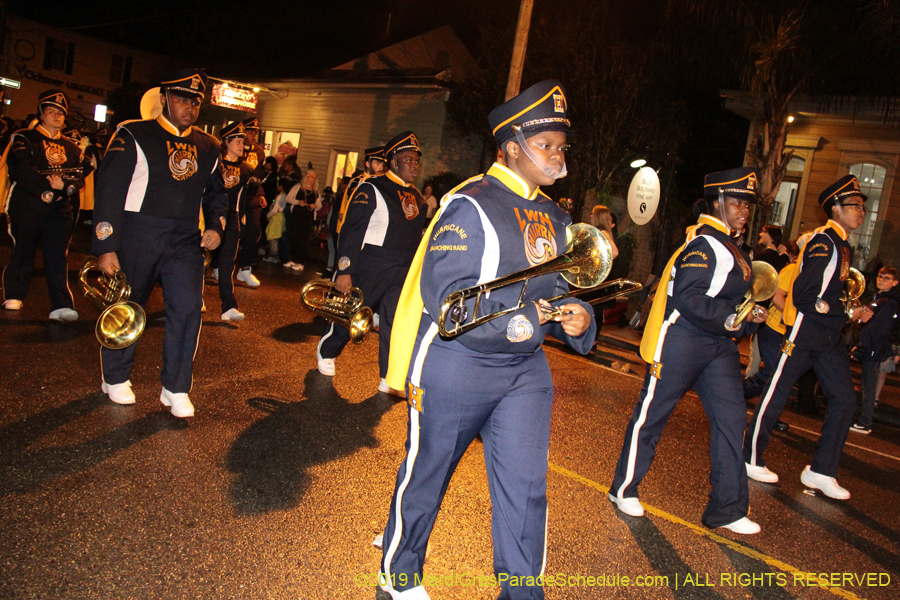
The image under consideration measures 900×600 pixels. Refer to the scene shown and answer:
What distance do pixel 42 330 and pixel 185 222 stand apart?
3078 mm

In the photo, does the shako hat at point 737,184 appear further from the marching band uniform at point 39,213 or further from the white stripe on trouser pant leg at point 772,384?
the marching band uniform at point 39,213

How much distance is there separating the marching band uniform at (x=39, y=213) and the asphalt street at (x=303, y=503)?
2.68 ft

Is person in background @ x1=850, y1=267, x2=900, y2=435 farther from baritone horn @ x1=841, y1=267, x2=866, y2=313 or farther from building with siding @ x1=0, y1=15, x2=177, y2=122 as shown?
building with siding @ x1=0, y1=15, x2=177, y2=122

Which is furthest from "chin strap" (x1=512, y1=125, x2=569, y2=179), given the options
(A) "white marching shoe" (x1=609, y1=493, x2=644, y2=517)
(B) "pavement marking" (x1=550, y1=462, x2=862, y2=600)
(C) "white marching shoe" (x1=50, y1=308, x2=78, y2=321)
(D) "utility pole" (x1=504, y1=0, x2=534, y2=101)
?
(D) "utility pole" (x1=504, y1=0, x2=534, y2=101)

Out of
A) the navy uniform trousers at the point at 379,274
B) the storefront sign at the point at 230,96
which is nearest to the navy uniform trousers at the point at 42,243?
the navy uniform trousers at the point at 379,274

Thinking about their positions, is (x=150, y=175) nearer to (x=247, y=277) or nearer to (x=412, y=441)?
(x=412, y=441)

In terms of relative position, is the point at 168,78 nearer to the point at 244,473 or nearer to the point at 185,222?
the point at 185,222

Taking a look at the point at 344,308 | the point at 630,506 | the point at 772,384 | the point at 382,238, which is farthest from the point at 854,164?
the point at 630,506

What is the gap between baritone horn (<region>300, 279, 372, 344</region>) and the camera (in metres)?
5.94

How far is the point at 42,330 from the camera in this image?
6.97 meters

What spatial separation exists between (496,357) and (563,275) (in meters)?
0.55

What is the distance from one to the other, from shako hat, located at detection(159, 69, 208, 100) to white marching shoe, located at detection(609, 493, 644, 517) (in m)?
4.02

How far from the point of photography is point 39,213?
763 centimetres

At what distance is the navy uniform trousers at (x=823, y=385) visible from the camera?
5.45 meters
